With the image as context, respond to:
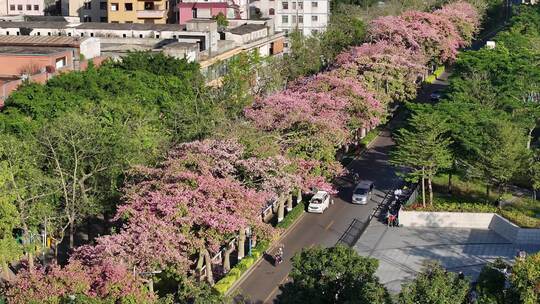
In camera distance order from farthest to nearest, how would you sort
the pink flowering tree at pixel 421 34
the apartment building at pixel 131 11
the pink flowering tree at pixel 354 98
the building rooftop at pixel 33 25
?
the apartment building at pixel 131 11
the building rooftop at pixel 33 25
the pink flowering tree at pixel 421 34
the pink flowering tree at pixel 354 98

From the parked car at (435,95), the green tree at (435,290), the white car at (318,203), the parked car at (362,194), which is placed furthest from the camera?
the parked car at (435,95)

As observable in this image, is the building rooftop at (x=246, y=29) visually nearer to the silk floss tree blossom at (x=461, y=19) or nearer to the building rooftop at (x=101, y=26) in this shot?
the building rooftop at (x=101, y=26)

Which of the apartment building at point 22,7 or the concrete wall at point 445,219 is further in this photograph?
the apartment building at point 22,7

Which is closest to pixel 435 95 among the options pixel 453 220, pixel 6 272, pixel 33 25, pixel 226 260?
pixel 453 220

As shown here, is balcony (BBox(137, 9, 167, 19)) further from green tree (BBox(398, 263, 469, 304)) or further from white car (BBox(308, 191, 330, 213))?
green tree (BBox(398, 263, 469, 304))

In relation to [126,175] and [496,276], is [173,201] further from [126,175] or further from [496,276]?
[496,276]

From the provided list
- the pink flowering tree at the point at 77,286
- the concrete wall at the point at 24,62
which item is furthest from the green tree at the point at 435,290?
the concrete wall at the point at 24,62

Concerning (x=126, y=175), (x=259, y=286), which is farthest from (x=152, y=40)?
(x=259, y=286)

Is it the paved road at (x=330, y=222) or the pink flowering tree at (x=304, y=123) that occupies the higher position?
the pink flowering tree at (x=304, y=123)
